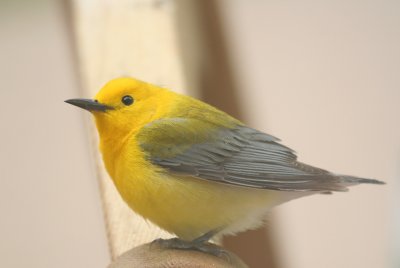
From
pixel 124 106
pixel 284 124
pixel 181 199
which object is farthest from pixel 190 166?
pixel 284 124

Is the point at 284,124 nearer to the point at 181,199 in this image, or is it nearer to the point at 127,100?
the point at 127,100

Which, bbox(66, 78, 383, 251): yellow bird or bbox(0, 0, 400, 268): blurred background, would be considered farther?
bbox(0, 0, 400, 268): blurred background

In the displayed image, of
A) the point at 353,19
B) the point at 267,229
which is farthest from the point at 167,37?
the point at 353,19

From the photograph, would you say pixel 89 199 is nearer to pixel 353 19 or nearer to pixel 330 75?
pixel 330 75

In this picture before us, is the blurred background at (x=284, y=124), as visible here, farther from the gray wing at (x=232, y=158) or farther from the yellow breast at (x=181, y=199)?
the yellow breast at (x=181, y=199)

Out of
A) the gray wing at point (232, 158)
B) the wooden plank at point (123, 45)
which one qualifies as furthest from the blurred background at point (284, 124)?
the gray wing at point (232, 158)

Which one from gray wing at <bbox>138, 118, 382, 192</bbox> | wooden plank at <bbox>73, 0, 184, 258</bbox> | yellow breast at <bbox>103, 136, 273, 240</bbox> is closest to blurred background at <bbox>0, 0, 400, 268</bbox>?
wooden plank at <bbox>73, 0, 184, 258</bbox>

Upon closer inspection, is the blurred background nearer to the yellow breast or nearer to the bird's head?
the bird's head

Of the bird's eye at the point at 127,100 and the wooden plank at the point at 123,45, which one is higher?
the wooden plank at the point at 123,45
